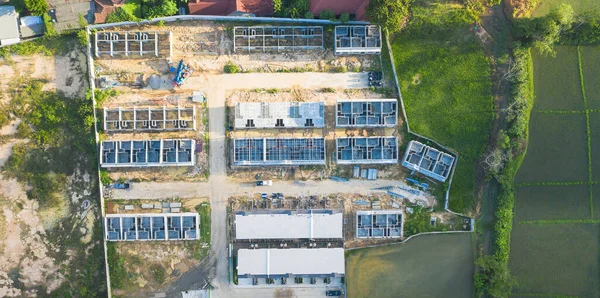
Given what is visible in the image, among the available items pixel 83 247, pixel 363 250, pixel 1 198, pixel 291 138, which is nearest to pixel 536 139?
pixel 363 250

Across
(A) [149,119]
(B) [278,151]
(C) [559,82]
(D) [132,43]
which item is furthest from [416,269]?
(D) [132,43]

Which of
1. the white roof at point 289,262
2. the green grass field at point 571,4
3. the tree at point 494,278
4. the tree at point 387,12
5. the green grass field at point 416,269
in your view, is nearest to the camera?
the tree at point 387,12

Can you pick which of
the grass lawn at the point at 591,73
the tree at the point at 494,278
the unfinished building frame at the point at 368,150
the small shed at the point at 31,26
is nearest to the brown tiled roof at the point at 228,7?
the unfinished building frame at the point at 368,150

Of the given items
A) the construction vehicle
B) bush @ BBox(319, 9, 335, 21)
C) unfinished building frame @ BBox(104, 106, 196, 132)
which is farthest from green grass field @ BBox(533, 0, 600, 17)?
unfinished building frame @ BBox(104, 106, 196, 132)

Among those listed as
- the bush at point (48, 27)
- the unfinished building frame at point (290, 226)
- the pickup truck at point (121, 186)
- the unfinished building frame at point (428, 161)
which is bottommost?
the unfinished building frame at point (290, 226)

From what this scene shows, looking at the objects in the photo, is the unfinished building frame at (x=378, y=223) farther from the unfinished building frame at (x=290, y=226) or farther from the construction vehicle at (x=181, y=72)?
the construction vehicle at (x=181, y=72)

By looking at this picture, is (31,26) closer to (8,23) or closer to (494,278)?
(8,23)

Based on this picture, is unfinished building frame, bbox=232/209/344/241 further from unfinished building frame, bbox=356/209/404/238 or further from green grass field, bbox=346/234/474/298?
green grass field, bbox=346/234/474/298
